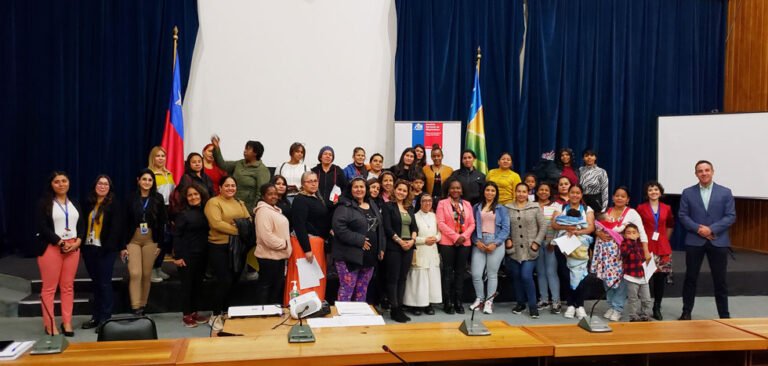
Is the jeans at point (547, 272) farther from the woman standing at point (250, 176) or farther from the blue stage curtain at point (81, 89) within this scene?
the blue stage curtain at point (81, 89)

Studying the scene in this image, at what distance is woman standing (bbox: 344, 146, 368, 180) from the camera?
5734 millimetres

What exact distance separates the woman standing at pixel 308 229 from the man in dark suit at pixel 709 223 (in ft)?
10.8

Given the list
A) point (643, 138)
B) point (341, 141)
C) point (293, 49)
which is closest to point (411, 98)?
point (341, 141)

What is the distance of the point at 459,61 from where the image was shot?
7.72 meters

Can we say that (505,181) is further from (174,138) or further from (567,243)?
(174,138)

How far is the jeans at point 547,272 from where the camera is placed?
5.34 m

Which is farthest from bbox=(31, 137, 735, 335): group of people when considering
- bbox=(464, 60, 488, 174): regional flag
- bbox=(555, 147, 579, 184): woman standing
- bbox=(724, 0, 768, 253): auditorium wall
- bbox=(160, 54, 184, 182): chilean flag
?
bbox=(724, 0, 768, 253): auditorium wall

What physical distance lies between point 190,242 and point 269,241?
0.71 meters

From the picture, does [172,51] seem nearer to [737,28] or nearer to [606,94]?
[606,94]

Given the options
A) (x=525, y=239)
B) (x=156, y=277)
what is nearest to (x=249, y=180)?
(x=156, y=277)

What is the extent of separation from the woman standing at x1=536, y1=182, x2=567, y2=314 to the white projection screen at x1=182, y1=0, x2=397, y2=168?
2690 millimetres

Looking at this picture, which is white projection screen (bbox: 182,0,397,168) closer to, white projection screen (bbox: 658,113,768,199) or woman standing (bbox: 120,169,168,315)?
woman standing (bbox: 120,169,168,315)

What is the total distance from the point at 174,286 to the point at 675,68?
7.60 meters

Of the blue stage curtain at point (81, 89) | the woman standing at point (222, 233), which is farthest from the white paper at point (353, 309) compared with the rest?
the blue stage curtain at point (81, 89)
